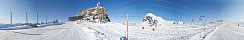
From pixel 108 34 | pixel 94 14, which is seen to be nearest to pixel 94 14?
pixel 94 14

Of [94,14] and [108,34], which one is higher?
[94,14]

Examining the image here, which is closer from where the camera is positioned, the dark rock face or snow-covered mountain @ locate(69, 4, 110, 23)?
snow-covered mountain @ locate(69, 4, 110, 23)

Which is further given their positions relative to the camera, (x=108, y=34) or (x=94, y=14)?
(x=94, y=14)

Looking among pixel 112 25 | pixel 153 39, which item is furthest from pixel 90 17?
pixel 153 39

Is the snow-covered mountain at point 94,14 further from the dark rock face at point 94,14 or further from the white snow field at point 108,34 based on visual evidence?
the white snow field at point 108,34

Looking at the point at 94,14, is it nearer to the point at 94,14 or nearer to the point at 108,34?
the point at 94,14

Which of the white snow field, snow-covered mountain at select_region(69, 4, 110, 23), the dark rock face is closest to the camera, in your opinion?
the white snow field

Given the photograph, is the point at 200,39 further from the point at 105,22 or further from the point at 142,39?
the point at 105,22

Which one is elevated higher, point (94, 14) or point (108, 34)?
point (94, 14)

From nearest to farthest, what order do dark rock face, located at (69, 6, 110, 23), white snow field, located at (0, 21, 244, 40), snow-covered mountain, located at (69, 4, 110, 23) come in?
white snow field, located at (0, 21, 244, 40) → snow-covered mountain, located at (69, 4, 110, 23) → dark rock face, located at (69, 6, 110, 23)

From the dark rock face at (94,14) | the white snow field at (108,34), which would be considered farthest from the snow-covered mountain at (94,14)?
the white snow field at (108,34)

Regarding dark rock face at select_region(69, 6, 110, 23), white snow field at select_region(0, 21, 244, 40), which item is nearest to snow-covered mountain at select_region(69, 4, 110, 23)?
dark rock face at select_region(69, 6, 110, 23)

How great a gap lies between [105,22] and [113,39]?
2496cm

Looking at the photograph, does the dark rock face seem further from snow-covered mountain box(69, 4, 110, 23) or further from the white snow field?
the white snow field
